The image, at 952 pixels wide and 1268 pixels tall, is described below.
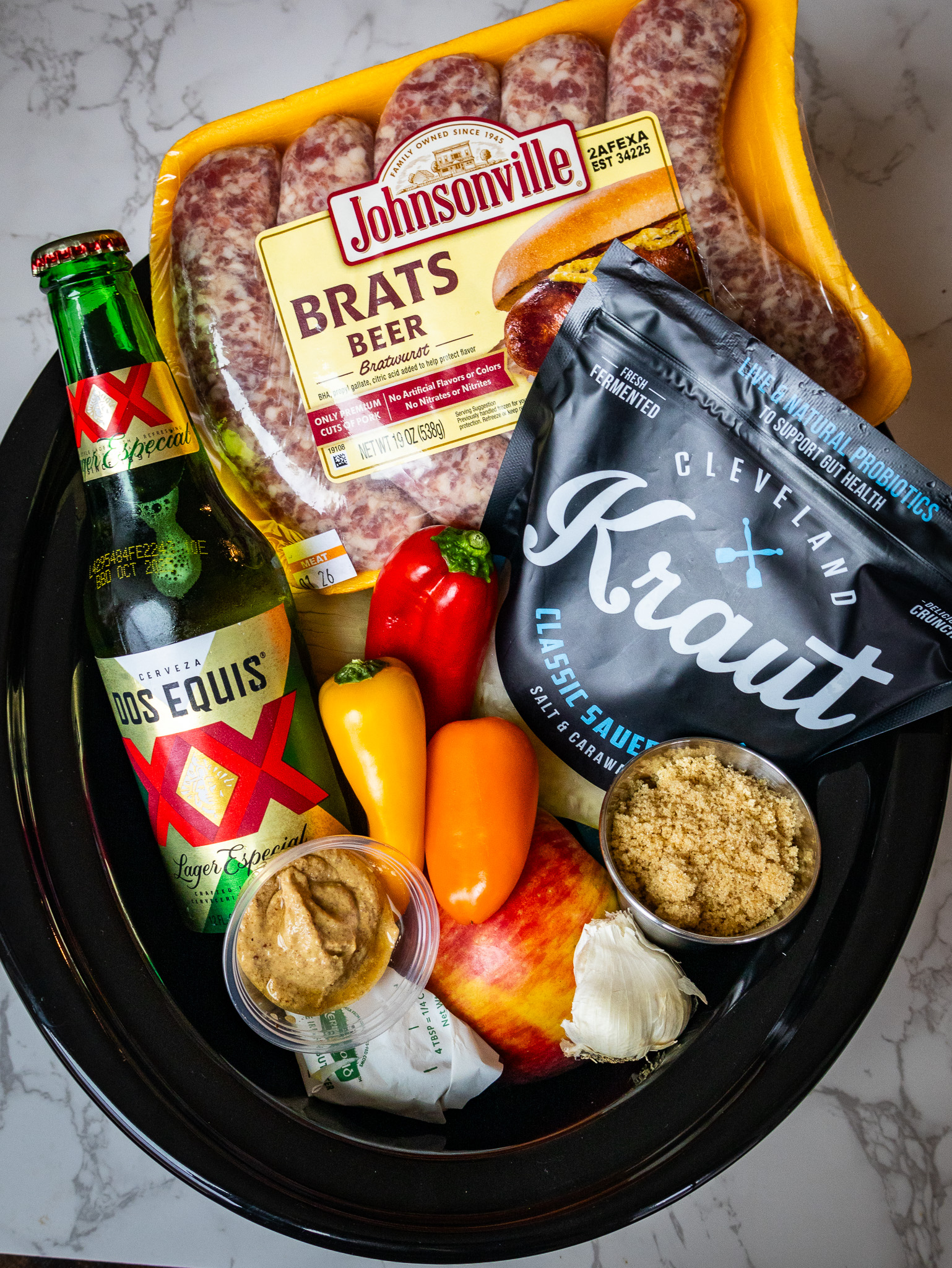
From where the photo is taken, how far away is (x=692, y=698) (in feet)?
2.64

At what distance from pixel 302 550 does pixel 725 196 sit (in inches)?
21.9

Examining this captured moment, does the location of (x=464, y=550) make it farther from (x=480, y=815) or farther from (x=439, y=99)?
(x=439, y=99)

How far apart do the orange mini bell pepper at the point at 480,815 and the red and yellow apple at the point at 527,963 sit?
20 millimetres

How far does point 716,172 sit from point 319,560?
56 centimetres

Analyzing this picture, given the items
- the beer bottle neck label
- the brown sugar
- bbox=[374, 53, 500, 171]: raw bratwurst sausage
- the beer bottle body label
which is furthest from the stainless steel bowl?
bbox=[374, 53, 500, 171]: raw bratwurst sausage

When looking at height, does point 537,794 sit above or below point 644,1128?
above

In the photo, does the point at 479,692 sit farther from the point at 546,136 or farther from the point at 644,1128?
the point at 546,136

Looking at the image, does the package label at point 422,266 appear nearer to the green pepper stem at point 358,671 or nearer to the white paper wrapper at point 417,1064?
the green pepper stem at point 358,671

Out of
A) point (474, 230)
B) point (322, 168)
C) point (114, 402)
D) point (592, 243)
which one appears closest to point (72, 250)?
point (114, 402)

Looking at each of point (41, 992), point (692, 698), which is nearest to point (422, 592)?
point (692, 698)

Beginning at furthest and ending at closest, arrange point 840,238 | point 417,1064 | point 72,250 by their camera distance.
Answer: point 840,238, point 417,1064, point 72,250

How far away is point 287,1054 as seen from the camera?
85cm

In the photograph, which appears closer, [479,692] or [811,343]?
[811,343]

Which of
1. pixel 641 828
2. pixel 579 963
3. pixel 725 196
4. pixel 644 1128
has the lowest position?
pixel 644 1128
